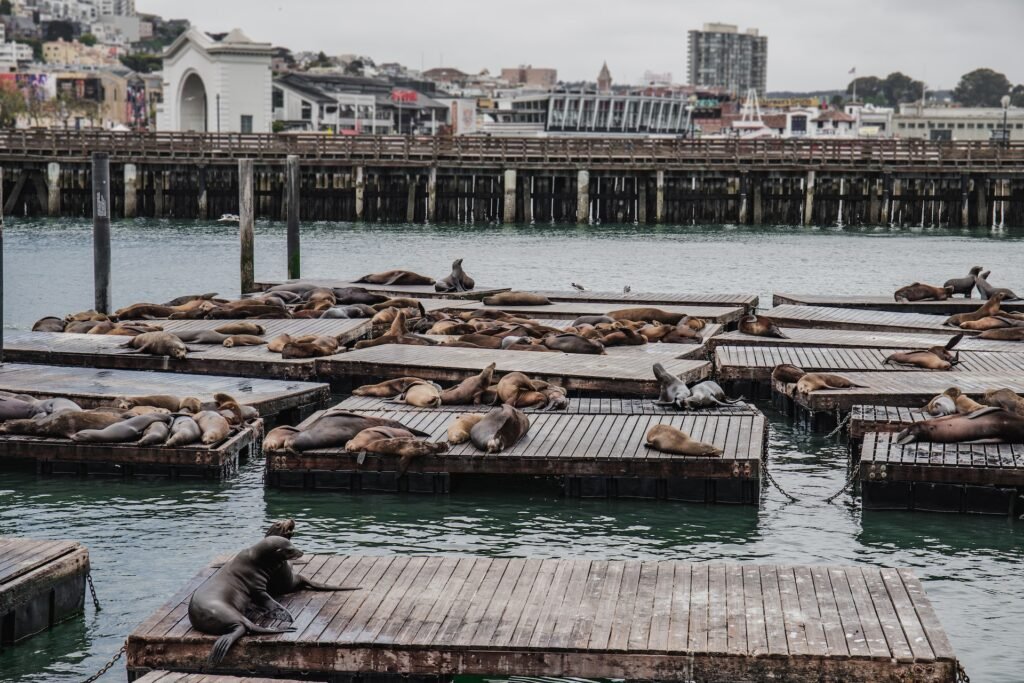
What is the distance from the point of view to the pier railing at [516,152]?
4888cm

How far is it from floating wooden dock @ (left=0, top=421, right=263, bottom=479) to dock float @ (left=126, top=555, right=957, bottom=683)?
4.07 meters

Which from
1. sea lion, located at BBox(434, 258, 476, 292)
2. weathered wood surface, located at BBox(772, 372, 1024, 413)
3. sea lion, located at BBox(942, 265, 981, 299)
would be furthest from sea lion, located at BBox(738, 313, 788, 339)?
Result: sea lion, located at BBox(942, 265, 981, 299)

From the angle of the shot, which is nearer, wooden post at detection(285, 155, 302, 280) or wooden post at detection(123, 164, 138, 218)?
wooden post at detection(285, 155, 302, 280)

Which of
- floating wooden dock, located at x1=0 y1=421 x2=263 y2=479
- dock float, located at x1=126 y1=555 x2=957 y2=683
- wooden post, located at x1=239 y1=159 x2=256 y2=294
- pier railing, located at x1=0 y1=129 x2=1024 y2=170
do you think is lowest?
floating wooden dock, located at x1=0 y1=421 x2=263 y2=479

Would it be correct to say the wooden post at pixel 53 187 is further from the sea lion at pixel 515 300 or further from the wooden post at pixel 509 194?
the sea lion at pixel 515 300

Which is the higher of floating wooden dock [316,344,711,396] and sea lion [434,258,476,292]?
sea lion [434,258,476,292]

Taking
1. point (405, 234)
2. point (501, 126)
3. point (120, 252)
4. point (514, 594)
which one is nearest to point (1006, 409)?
point (514, 594)

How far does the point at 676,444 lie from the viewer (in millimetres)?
11758

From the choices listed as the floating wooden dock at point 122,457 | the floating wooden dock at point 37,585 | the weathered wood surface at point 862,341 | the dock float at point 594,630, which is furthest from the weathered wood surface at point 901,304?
the floating wooden dock at point 37,585

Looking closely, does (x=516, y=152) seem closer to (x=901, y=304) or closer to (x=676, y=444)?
(x=901, y=304)

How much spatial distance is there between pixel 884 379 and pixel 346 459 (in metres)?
6.12

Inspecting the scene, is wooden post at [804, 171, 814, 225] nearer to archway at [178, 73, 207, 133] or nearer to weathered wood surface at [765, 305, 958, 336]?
weathered wood surface at [765, 305, 958, 336]

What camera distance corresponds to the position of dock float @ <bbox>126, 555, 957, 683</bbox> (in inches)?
281

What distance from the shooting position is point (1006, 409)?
12.6 meters
